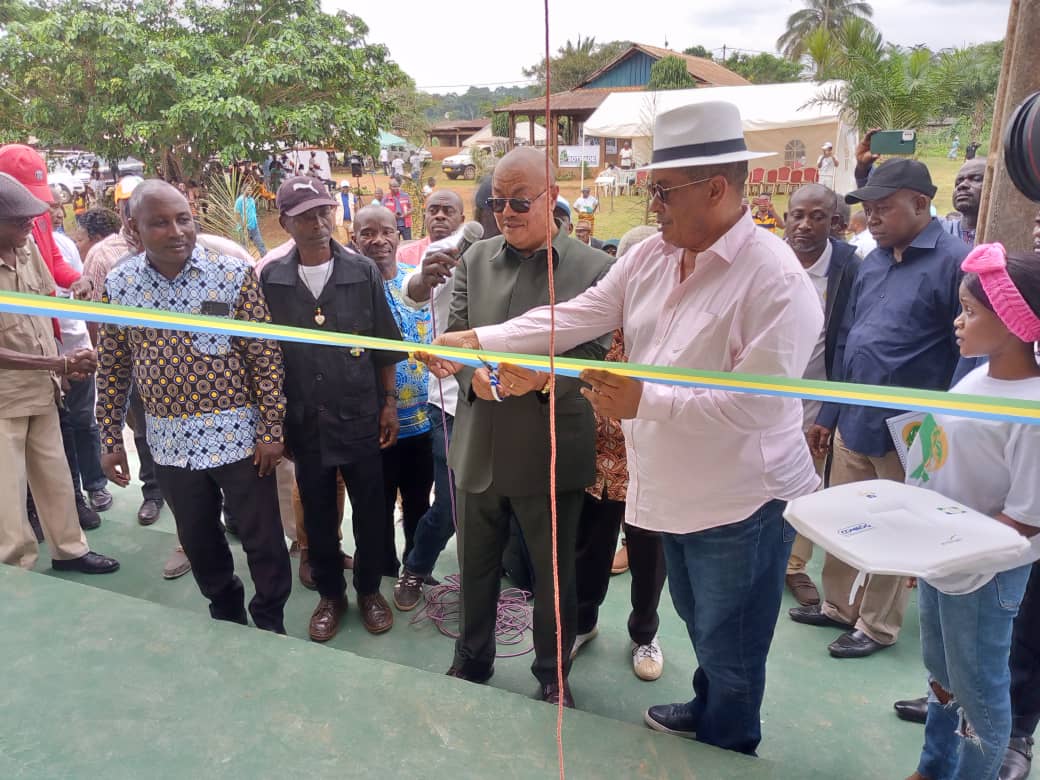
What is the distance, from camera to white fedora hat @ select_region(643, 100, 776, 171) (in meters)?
1.78

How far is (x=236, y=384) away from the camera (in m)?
2.69

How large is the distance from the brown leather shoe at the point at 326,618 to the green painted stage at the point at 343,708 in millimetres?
192

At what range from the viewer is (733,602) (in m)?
1.99

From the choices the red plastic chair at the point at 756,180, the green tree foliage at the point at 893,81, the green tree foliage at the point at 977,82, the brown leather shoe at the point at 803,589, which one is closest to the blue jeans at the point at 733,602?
the brown leather shoe at the point at 803,589

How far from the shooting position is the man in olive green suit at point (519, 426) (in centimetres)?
231

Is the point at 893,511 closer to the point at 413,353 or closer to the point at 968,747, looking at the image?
the point at 968,747

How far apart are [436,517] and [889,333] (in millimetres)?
2083

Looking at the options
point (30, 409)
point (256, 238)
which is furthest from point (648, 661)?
point (256, 238)

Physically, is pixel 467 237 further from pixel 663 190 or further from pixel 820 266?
pixel 820 266

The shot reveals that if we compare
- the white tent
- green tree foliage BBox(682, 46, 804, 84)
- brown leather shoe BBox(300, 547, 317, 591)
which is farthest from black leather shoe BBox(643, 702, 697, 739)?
green tree foliage BBox(682, 46, 804, 84)

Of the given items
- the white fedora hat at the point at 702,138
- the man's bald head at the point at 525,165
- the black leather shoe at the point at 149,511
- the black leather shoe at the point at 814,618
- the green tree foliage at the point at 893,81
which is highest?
the green tree foliage at the point at 893,81

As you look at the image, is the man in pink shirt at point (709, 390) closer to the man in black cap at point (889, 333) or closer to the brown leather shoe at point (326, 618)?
the man in black cap at point (889, 333)

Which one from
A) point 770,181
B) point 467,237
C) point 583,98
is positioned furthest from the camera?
point 583,98

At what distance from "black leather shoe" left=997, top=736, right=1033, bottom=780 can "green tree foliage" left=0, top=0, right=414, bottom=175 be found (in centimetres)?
1568
